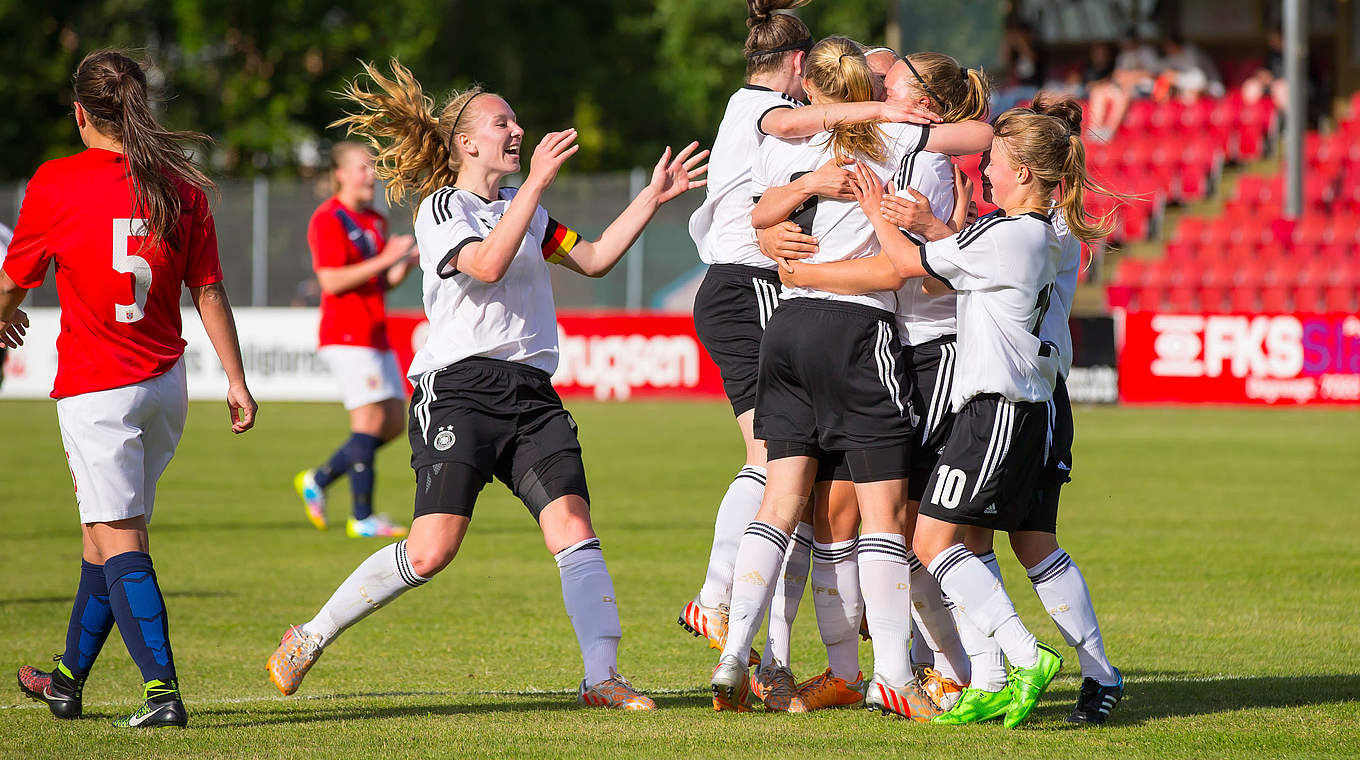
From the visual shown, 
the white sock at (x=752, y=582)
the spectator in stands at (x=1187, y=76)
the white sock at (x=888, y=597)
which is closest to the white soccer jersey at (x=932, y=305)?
the white sock at (x=888, y=597)

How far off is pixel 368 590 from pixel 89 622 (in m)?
0.87

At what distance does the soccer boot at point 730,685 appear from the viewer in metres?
4.85

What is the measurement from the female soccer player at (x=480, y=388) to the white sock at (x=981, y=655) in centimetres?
100

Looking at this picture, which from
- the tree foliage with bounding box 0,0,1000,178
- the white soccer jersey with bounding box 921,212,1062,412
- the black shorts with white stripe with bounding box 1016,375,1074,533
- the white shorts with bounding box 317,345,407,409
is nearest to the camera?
the white soccer jersey with bounding box 921,212,1062,412

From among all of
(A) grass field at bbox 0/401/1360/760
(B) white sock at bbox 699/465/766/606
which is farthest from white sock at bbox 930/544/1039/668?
(B) white sock at bbox 699/465/766/606

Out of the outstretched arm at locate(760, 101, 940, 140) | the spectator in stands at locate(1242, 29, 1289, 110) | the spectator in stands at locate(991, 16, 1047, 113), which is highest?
the spectator in stands at locate(991, 16, 1047, 113)

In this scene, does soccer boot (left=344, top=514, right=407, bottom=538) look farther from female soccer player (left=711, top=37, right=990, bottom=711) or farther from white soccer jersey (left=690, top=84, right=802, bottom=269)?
female soccer player (left=711, top=37, right=990, bottom=711)

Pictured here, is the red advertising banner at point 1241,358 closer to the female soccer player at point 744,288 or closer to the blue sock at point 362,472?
the blue sock at point 362,472

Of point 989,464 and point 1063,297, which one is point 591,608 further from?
point 1063,297

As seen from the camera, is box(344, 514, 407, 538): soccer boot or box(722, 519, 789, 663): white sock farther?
box(344, 514, 407, 538): soccer boot

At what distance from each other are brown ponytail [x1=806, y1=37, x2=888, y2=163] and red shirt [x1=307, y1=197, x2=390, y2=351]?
552 cm

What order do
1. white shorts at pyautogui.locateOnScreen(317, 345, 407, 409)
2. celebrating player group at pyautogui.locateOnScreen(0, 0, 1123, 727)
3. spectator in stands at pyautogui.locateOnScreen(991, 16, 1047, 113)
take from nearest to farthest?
celebrating player group at pyautogui.locateOnScreen(0, 0, 1123, 727) → white shorts at pyautogui.locateOnScreen(317, 345, 407, 409) → spectator in stands at pyautogui.locateOnScreen(991, 16, 1047, 113)

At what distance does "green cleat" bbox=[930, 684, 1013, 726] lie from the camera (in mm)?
4738

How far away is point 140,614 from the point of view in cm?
480
